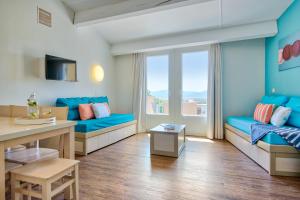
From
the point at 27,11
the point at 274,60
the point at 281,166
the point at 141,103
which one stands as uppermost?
the point at 27,11

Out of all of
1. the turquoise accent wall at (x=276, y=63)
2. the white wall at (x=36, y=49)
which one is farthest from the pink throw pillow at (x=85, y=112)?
the turquoise accent wall at (x=276, y=63)

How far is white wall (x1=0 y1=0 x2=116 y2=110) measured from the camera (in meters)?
2.76

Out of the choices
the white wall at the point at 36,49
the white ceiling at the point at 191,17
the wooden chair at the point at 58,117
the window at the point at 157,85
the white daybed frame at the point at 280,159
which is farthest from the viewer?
the window at the point at 157,85

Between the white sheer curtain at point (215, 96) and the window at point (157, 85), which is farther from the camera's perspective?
the window at point (157, 85)

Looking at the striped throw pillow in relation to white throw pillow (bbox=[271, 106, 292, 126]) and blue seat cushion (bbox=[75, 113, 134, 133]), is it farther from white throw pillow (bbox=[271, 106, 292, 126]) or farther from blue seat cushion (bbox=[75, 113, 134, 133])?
blue seat cushion (bbox=[75, 113, 134, 133])

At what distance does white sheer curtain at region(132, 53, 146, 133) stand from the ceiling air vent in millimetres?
2285

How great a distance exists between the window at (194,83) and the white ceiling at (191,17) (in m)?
0.77

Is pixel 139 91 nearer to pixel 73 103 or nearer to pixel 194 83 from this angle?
pixel 194 83

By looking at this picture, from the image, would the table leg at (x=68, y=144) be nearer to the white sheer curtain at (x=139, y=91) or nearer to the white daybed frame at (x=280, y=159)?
the white daybed frame at (x=280, y=159)

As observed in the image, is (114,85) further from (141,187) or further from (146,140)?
(141,187)

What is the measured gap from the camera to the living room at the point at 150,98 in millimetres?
1798

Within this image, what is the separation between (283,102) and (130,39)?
12.3 feet

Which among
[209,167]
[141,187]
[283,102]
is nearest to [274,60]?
[283,102]

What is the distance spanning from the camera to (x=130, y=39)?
4.69 m
